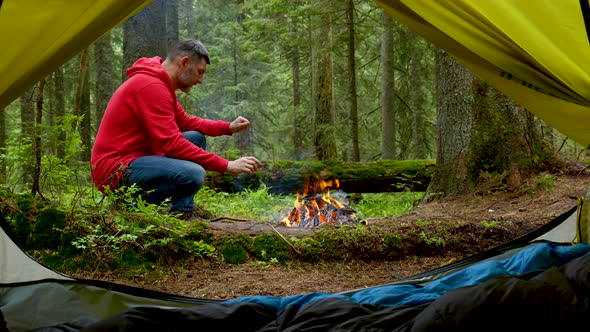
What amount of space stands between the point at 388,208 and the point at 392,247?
2.97 metres

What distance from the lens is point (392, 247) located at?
13.0ft

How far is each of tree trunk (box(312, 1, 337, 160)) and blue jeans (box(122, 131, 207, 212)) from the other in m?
4.91

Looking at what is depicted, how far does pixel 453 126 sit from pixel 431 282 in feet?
9.25

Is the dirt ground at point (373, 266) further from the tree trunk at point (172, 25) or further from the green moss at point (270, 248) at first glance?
the tree trunk at point (172, 25)

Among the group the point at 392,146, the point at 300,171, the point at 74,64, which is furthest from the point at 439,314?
the point at 74,64

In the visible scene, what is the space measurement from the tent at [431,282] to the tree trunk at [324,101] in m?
6.42

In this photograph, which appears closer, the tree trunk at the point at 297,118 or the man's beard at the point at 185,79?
the man's beard at the point at 185,79

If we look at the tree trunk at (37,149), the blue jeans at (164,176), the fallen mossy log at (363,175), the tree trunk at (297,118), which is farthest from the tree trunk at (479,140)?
the tree trunk at (297,118)

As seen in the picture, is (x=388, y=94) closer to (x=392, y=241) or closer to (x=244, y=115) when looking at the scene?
(x=244, y=115)

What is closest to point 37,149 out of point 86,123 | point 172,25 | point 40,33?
point 40,33

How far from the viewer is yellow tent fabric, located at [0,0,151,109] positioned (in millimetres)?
2229

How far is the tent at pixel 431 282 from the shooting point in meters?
1.96

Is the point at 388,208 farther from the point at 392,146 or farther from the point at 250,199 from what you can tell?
the point at 392,146

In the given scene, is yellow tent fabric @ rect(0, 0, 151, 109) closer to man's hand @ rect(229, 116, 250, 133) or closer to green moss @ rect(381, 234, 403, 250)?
man's hand @ rect(229, 116, 250, 133)
